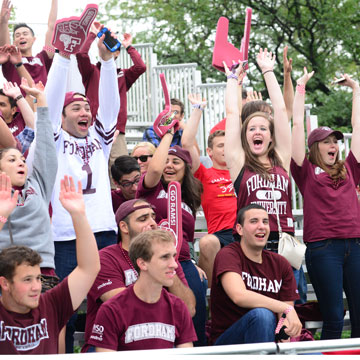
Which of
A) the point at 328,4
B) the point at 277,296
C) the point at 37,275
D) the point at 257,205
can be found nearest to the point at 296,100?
the point at 257,205

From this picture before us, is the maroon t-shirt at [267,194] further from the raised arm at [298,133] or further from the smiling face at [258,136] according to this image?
the raised arm at [298,133]

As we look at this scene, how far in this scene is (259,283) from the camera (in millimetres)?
5348

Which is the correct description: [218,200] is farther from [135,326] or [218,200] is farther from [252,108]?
[135,326]

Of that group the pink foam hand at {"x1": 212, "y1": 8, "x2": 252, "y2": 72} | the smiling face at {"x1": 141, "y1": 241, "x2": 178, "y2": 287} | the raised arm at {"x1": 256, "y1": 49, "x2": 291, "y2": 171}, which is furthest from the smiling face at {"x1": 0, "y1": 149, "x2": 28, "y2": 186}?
the pink foam hand at {"x1": 212, "y1": 8, "x2": 252, "y2": 72}

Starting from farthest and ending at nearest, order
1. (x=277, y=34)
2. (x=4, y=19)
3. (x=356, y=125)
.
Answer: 1. (x=277, y=34)
2. (x=4, y=19)
3. (x=356, y=125)

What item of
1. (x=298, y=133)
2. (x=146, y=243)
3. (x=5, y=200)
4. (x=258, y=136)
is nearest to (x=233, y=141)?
(x=258, y=136)

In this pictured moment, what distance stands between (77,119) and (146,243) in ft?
5.21

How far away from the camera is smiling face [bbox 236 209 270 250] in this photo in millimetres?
5355

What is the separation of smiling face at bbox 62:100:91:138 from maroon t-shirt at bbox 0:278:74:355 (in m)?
1.89

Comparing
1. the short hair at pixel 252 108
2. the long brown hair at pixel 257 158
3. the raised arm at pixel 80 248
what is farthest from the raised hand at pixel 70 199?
the short hair at pixel 252 108

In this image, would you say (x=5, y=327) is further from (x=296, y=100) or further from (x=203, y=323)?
(x=296, y=100)

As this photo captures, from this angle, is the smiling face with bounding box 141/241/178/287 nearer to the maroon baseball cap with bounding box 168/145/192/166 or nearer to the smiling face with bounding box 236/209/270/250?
the smiling face with bounding box 236/209/270/250

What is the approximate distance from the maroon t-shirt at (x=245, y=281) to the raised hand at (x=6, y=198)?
1598mm

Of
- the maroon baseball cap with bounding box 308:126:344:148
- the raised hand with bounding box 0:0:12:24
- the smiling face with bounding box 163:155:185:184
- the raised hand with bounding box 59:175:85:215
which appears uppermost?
the raised hand with bounding box 0:0:12:24
